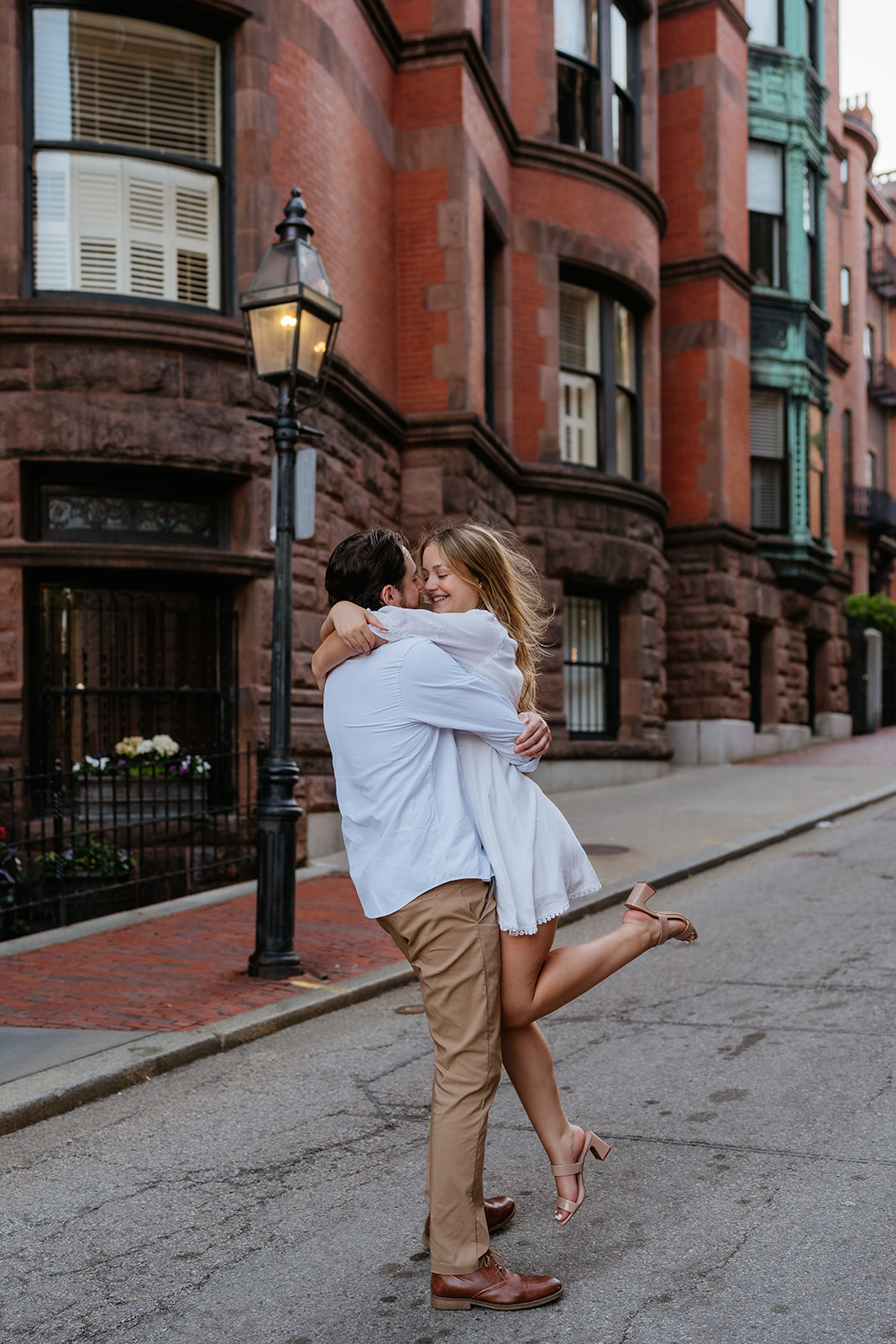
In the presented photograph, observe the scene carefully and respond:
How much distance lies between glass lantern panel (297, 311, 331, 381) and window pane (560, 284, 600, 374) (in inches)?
409

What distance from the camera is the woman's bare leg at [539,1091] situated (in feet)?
11.3

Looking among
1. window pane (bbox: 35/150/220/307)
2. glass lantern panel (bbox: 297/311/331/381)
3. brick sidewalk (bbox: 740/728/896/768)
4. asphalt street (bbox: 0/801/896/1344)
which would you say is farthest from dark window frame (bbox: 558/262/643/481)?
asphalt street (bbox: 0/801/896/1344)

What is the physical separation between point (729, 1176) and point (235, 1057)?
106 inches

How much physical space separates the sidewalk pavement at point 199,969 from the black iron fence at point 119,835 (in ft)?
1.13

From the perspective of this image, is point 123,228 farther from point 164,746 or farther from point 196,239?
point 164,746

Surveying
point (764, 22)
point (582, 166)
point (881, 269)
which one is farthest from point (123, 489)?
point (881, 269)

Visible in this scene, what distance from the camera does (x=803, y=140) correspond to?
898 inches

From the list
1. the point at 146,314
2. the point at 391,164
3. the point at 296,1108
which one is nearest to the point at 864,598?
the point at 391,164

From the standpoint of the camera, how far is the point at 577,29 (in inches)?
687

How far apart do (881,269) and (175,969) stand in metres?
34.6

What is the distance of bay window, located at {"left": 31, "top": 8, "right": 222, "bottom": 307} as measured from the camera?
10.4 metres

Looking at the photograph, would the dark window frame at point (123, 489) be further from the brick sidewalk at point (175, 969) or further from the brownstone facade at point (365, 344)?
the brick sidewalk at point (175, 969)

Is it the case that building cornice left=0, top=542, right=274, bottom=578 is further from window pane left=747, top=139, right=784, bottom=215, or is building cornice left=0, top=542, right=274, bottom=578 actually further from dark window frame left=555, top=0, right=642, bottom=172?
window pane left=747, top=139, right=784, bottom=215

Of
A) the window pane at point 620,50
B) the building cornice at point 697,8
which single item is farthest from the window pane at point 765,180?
the window pane at point 620,50
